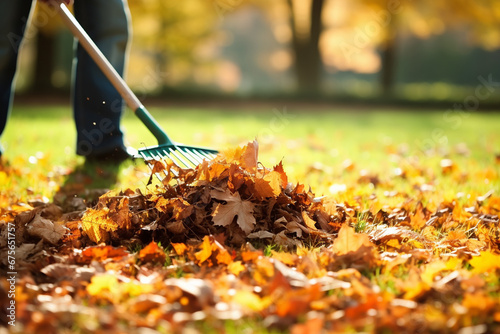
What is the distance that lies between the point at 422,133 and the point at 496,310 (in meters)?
5.89

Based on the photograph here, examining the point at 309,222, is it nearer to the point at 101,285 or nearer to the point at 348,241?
the point at 348,241

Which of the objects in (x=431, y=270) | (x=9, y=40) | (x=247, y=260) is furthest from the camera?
(x=9, y=40)

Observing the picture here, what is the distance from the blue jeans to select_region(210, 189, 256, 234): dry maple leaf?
1.48m


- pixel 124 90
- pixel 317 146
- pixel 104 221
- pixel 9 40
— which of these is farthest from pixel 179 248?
pixel 317 146

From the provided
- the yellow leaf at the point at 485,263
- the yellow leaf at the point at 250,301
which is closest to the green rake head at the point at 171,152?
the yellow leaf at the point at 250,301

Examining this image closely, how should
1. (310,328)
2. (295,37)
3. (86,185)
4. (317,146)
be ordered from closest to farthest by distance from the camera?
(310,328) < (86,185) < (317,146) < (295,37)

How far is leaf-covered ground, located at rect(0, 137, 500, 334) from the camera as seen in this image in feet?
4.53

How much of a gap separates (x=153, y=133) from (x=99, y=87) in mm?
→ 843

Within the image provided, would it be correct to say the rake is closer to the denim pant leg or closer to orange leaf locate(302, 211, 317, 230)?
the denim pant leg

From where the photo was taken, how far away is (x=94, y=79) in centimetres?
334

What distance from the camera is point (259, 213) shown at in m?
2.19

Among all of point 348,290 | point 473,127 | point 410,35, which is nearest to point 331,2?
point 473,127

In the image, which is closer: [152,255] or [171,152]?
[152,255]

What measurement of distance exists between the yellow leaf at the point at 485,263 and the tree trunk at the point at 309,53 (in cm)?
1318
